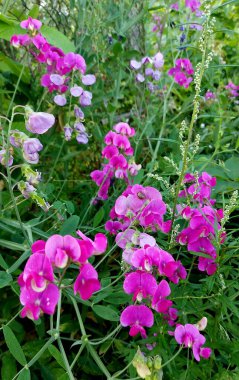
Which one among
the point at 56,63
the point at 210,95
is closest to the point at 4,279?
the point at 56,63

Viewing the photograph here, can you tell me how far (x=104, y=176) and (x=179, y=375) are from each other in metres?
0.58

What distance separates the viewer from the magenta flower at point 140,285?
95 cm

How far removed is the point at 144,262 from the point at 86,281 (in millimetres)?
126

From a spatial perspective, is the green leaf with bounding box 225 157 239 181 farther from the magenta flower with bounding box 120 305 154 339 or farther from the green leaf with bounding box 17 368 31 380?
the green leaf with bounding box 17 368 31 380

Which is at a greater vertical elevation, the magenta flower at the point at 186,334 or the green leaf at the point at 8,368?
the magenta flower at the point at 186,334

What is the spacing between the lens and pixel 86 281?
0.87m

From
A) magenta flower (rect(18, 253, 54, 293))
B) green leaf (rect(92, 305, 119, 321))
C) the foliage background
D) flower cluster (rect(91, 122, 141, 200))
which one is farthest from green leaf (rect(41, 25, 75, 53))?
magenta flower (rect(18, 253, 54, 293))

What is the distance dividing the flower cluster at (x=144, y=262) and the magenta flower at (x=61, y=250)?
0.49 feet

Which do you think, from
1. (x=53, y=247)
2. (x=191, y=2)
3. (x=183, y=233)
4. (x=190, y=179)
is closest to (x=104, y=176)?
(x=190, y=179)

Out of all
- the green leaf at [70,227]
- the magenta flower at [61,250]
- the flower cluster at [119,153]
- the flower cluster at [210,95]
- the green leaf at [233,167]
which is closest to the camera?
the magenta flower at [61,250]

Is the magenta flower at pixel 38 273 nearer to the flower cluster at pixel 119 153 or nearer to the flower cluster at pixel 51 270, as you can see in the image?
the flower cluster at pixel 51 270

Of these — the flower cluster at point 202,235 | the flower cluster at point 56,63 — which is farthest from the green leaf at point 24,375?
the flower cluster at point 56,63

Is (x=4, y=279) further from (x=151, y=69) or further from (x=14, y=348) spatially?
(x=151, y=69)

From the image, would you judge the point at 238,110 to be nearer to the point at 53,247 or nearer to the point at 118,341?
the point at 118,341
